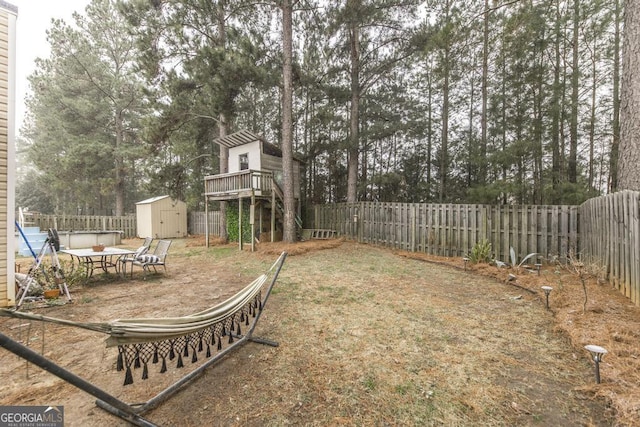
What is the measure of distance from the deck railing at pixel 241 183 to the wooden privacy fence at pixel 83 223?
8706 millimetres

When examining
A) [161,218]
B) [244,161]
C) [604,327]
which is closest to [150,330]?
[604,327]

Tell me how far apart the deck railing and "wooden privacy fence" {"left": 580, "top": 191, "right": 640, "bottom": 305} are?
9904 mm

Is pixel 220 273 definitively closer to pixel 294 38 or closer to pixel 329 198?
pixel 294 38

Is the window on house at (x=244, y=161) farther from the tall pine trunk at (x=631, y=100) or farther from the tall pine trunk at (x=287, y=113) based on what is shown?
the tall pine trunk at (x=631, y=100)

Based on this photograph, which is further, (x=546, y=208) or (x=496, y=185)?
(x=496, y=185)

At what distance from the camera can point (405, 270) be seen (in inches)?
268

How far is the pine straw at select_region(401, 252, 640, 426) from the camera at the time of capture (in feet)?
6.45

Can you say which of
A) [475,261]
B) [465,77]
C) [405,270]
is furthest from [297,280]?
[465,77]

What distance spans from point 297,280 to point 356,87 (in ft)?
36.1

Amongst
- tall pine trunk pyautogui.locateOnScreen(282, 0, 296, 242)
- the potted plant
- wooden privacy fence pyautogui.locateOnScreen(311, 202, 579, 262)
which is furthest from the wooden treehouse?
the potted plant

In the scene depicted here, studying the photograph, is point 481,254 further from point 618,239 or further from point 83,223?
point 83,223

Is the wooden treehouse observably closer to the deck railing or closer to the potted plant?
the deck railing

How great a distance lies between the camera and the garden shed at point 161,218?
15742mm

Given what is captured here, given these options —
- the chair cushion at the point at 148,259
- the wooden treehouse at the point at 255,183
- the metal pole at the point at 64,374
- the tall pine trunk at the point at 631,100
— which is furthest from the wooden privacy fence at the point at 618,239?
the wooden treehouse at the point at 255,183
